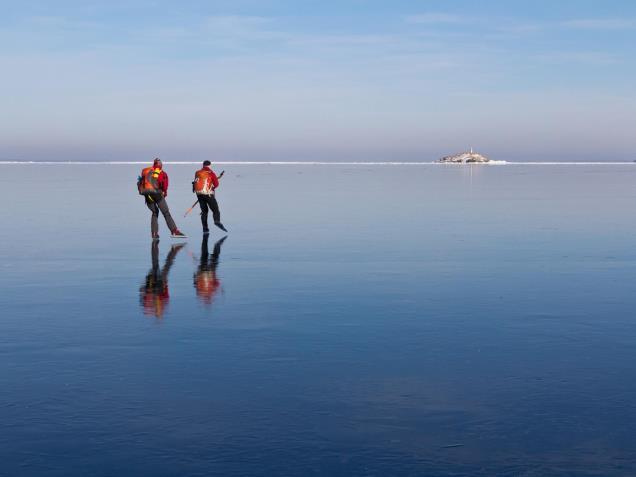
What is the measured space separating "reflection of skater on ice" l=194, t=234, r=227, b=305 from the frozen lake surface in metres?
0.06

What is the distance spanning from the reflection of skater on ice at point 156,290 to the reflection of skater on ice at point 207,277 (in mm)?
443

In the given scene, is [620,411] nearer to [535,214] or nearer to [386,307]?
[386,307]

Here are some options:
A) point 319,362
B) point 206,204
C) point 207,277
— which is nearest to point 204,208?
point 206,204

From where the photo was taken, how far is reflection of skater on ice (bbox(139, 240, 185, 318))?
9937 millimetres

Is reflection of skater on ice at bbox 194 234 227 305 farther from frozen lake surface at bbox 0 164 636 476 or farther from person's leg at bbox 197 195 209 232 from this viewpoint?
person's leg at bbox 197 195 209 232

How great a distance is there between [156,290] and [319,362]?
15.4 feet

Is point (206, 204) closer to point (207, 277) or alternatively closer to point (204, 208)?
point (204, 208)

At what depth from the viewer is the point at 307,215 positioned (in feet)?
85.8

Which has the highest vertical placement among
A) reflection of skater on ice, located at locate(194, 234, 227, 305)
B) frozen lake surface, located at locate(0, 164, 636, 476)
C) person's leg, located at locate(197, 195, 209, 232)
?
person's leg, located at locate(197, 195, 209, 232)

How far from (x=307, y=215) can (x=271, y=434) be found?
20.8m

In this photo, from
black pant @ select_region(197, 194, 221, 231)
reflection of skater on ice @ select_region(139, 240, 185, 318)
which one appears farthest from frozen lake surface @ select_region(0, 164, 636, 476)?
black pant @ select_region(197, 194, 221, 231)

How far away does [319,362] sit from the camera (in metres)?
7.28

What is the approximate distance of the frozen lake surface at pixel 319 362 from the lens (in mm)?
5121

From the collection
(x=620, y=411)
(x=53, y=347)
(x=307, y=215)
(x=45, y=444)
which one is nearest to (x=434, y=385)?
(x=620, y=411)
